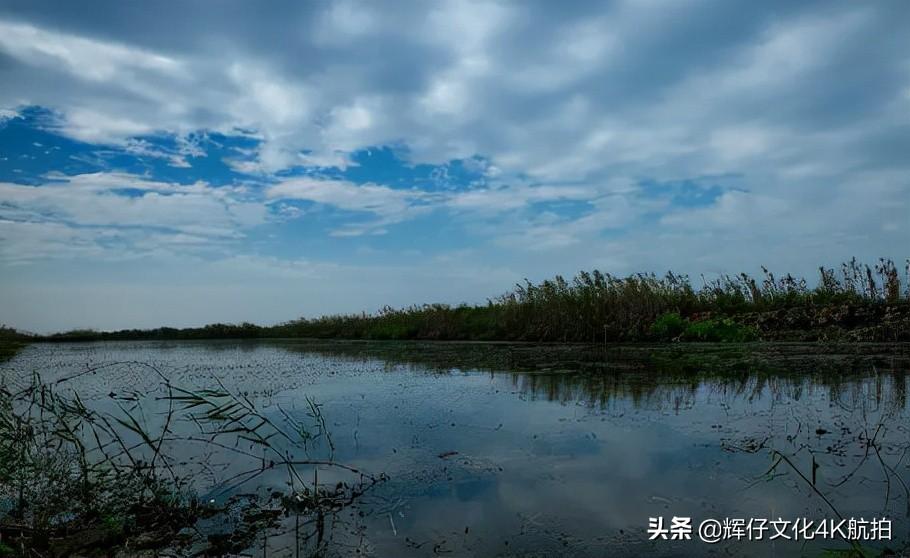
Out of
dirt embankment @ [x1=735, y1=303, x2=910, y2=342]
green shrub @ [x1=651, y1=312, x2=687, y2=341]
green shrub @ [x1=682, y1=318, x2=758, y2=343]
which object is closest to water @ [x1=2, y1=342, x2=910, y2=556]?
dirt embankment @ [x1=735, y1=303, x2=910, y2=342]

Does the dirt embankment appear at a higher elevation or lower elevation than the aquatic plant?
higher

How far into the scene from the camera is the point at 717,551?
2852 mm

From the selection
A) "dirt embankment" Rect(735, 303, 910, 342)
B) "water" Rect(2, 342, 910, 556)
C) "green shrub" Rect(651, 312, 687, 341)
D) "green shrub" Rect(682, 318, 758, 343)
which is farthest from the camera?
"green shrub" Rect(651, 312, 687, 341)

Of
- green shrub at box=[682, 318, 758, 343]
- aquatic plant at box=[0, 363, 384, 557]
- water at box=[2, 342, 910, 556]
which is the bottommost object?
aquatic plant at box=[0, 363, 384, 557]

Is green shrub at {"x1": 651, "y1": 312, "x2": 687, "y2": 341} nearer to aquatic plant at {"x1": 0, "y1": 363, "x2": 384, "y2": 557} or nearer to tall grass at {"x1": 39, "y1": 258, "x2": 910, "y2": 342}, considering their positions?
tall grass at {"x1": 39, "y1": 258, "x2": 910, "y2": 342}

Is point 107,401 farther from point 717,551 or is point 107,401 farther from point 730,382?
point 730,382

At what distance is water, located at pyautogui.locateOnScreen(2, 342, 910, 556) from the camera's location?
3.14m

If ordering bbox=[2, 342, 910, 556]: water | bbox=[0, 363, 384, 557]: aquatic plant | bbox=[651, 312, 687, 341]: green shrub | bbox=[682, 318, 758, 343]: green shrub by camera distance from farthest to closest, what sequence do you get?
bbox=[651, 312, 687, 341]: green shrub
bbox=[682, 318, 758, 343]: green shrub
bbox=[0, 363, 384, 557]: aquatic plant
bbox=[2, 342, 910, 556]: water

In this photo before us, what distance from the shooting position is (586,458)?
4.45m

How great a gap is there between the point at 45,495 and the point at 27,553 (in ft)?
4.01

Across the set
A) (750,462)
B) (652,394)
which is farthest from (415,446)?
(652,394)

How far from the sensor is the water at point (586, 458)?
3.14 m

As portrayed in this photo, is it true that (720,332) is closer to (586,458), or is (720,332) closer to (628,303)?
(628,303)

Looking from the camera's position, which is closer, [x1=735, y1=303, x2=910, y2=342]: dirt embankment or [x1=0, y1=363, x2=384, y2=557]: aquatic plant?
[x1=0, y1=363, x2=384, y2=557]: aquatic plant
